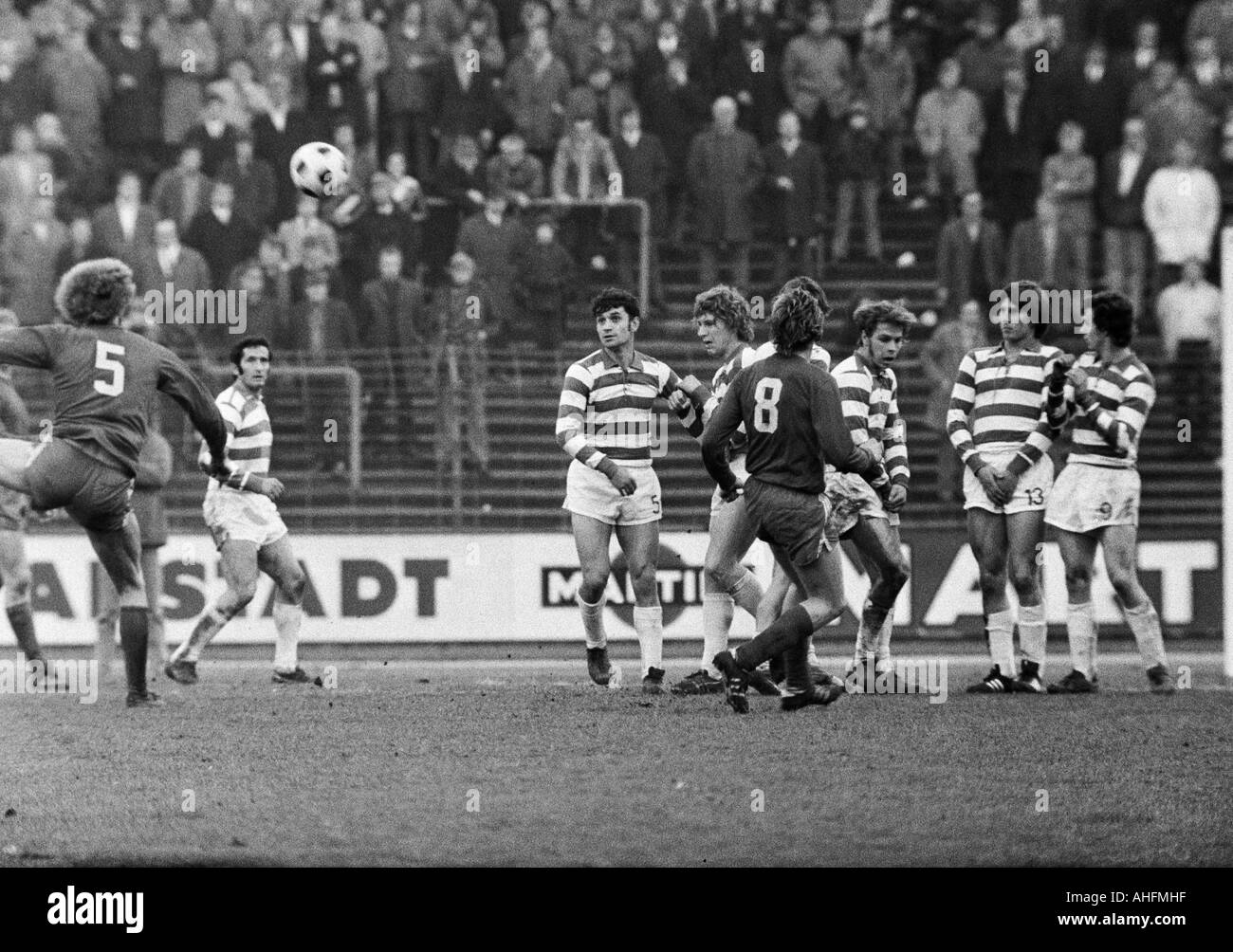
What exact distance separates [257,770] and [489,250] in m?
10.2

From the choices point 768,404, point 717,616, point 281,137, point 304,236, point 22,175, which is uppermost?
point 281,137

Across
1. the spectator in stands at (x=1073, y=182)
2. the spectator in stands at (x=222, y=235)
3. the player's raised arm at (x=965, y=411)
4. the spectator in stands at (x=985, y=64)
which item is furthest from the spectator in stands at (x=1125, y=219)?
the spectator in stands at (x=222, y=235)

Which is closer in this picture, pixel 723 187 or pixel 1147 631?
pixel 1147 631

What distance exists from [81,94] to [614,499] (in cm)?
1076

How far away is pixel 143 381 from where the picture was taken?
9.99 metres

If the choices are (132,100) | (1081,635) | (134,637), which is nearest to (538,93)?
(132,100)

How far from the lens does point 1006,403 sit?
37.1 ft

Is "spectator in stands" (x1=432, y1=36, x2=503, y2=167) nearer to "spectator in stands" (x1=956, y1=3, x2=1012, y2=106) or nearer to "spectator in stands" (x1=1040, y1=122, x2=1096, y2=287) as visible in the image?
"spectator in stands" (x1=956, y1=3, x2=1012, y2=106)

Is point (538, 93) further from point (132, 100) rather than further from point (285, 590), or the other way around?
point (285, 590)

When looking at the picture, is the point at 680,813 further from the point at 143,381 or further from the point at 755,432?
the point at 143,381

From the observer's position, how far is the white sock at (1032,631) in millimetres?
11258

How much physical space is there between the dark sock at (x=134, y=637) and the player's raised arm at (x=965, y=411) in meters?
4.64

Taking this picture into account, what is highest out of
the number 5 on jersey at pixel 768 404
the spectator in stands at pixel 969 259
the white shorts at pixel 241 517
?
the spectator in stands at pixel 969 259

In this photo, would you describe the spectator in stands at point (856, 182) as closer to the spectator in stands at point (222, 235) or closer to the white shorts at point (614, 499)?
the spectator in stands at point (222, 235)
